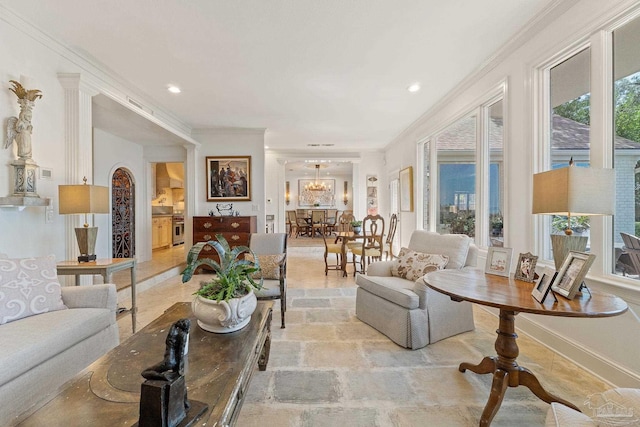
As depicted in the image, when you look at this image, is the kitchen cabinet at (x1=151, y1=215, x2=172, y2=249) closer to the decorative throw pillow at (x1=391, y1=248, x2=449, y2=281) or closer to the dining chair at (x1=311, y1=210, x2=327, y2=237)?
the dining chair at (x1=311, y1=210, x2=327, y2=237)

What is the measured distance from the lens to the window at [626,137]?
187 centimetres

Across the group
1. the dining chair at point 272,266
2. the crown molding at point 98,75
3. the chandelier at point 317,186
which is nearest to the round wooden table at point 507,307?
the dining chair at point 272,266

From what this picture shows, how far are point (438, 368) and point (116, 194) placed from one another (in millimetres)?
5916

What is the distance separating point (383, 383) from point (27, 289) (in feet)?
7.93

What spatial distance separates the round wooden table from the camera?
135cm

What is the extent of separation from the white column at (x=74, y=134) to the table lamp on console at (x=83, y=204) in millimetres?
385

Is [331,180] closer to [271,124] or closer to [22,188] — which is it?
[271,124]

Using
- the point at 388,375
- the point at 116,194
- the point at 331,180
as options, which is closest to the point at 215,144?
the point at 116,194

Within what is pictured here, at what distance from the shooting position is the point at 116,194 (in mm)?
5344

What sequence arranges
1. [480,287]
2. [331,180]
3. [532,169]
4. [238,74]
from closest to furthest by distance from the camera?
[480,287], [532,169], [238,74], [331,180]

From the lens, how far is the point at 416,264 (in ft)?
9.09

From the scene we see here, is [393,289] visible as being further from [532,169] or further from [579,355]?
[532,169]

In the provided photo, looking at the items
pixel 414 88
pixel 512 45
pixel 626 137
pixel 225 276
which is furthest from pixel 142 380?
pixel 414 88

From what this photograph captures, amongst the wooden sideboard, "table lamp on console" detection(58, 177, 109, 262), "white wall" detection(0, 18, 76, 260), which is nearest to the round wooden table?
"table lamp on console" detection(58, 177, 109, 262)
